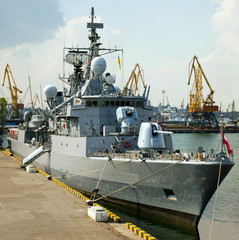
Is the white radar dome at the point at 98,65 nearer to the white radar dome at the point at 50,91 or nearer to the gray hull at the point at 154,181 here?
the gray hull at the point at 154,181

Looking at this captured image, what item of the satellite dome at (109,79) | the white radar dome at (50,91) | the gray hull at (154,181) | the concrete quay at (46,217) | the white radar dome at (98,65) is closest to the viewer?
the concrete quay at (46,217)

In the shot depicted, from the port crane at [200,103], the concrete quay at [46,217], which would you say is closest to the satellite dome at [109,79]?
the concrete quay at [46,217]

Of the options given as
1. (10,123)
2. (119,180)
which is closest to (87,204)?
(119,180)

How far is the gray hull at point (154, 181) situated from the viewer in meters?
18.1

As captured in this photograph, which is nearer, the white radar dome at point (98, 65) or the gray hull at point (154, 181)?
the gray hull at point (154, 181)

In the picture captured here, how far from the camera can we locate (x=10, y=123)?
134000 millimetres

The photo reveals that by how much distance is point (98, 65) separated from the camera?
91.7 feet

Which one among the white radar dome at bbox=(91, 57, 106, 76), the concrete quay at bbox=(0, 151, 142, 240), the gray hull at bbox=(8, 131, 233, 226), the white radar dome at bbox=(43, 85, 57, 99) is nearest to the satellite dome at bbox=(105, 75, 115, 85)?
the white radar dome at bbox=(91, 57, 106, 76)

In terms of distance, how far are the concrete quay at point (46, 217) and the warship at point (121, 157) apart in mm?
1846

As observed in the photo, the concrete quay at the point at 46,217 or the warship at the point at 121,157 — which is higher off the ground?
the warship at the point at 121,157

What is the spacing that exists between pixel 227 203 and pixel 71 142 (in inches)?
424

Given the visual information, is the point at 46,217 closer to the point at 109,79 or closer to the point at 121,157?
the point at 121,157

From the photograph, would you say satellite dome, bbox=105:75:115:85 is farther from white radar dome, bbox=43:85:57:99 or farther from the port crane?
the port crane

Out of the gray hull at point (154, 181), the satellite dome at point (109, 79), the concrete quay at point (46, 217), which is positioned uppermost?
the satellite dome at point (109, 79)
